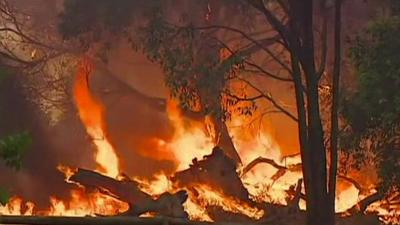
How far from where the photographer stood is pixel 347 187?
1672 cm

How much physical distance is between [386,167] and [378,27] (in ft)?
6.06

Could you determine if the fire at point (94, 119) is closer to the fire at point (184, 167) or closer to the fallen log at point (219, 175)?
the fire at point (184, 167)

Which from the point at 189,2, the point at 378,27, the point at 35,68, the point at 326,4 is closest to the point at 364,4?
the point at 326,4

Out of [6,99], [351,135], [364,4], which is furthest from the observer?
[6,99]

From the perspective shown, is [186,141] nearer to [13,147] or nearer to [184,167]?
[184,167]

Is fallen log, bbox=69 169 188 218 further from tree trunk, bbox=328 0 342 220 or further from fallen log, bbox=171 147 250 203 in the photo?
tree trunk, bbox=328 0 342 220

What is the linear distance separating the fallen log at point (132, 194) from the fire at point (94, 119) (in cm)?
124

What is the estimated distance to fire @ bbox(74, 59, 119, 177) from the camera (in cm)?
1722

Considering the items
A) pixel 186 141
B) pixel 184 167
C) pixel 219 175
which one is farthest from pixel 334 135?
pixel 186 141

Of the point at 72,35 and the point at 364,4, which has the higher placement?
the point at 364,4

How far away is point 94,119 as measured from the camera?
17.5 m

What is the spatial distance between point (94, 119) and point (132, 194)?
2.63 m

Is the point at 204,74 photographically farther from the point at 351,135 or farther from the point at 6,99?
the point at 6,99

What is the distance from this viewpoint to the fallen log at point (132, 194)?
14.3 m
